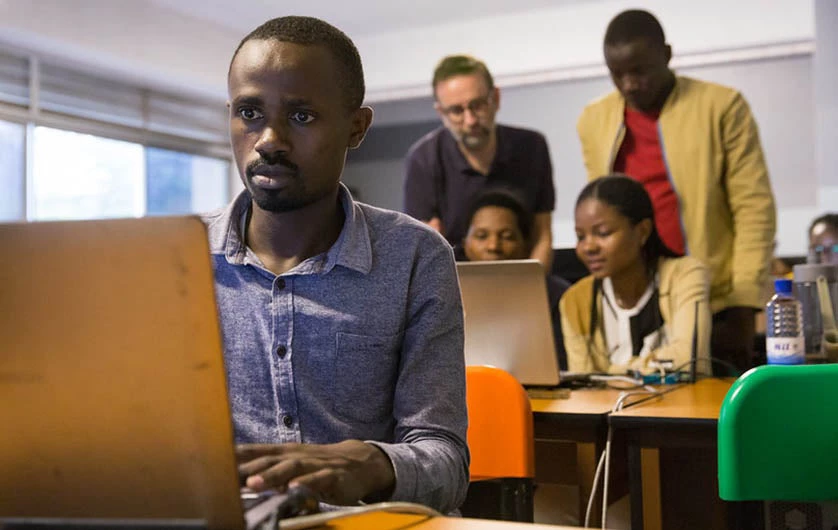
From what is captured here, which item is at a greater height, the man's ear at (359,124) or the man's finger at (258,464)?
the man's ear at (359,124)

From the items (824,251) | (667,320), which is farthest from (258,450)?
(824,251)

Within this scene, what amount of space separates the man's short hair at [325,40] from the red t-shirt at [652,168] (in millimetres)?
2021

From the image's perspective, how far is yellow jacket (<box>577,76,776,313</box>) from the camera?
2852 millimetres

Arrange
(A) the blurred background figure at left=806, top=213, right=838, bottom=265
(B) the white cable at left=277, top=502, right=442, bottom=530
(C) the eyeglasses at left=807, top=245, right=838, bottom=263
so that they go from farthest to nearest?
(A) the blurred background figure at left=806, top=213, right=838, bottom=265, (C) the eyeglasses at left=807, top=245, right=838, bottom=263, (B) the white cable at left=277, top=502, right=442, bottom=530

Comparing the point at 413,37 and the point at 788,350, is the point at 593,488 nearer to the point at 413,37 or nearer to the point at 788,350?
the point at 788,350

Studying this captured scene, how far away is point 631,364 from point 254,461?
1.80m

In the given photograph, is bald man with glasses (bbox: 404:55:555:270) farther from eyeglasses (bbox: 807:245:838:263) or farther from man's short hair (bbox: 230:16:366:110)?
man's short hair (bbox: 230:16:366:110)

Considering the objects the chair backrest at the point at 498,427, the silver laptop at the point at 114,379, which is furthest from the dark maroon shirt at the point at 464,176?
the silver laptop at the point at 114,379

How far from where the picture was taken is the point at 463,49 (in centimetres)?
621

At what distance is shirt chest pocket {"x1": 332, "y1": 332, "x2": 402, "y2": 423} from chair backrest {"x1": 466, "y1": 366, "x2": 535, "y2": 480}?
1.24 ft

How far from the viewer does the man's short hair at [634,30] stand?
287cm

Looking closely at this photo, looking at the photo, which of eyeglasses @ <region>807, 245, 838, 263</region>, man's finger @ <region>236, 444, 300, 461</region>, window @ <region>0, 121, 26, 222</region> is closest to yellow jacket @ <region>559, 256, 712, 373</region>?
eyeglasses @ <region>807, 245, 838, 263</region>

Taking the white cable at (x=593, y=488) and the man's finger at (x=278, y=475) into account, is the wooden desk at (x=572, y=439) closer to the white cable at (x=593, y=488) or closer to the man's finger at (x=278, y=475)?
the white cable at (x=593, y=488)

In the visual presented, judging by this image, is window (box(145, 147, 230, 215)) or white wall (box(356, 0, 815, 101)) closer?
white wall (box(356, 0, 815, 101))
